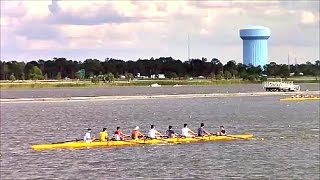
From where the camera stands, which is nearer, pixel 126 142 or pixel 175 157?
pixel 175 157

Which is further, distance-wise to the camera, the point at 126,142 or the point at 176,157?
the point at 126,142

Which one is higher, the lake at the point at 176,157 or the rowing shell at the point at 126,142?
the rowing shell at the point at 126,142

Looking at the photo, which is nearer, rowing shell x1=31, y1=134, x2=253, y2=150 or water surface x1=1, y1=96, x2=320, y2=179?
water surface x1=1, y1=96, x2=320, y2=179

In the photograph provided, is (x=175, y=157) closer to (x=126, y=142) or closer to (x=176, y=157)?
(x=176, y=157)

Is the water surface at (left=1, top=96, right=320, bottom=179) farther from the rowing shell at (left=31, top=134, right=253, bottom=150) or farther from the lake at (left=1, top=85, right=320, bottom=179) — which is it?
the rowing shell at (left=31, top=134, right=253, bottom=150)

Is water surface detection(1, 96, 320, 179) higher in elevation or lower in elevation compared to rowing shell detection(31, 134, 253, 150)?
lower

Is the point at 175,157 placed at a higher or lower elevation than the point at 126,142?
lower

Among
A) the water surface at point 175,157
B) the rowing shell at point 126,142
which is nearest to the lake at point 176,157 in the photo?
the water surface at point 175,157

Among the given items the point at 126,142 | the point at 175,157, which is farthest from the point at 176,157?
the point at 126,142

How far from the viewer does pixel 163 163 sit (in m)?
40.5

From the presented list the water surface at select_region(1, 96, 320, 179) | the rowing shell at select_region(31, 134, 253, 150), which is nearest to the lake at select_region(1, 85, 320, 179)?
the water surface at select_region(1, 96, 320, 179)

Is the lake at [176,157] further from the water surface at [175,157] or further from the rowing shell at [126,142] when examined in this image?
the rowing shell at [126,142]

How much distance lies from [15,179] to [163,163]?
30.8 ft

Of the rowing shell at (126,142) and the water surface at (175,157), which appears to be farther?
the rowing shell at (126,142)
